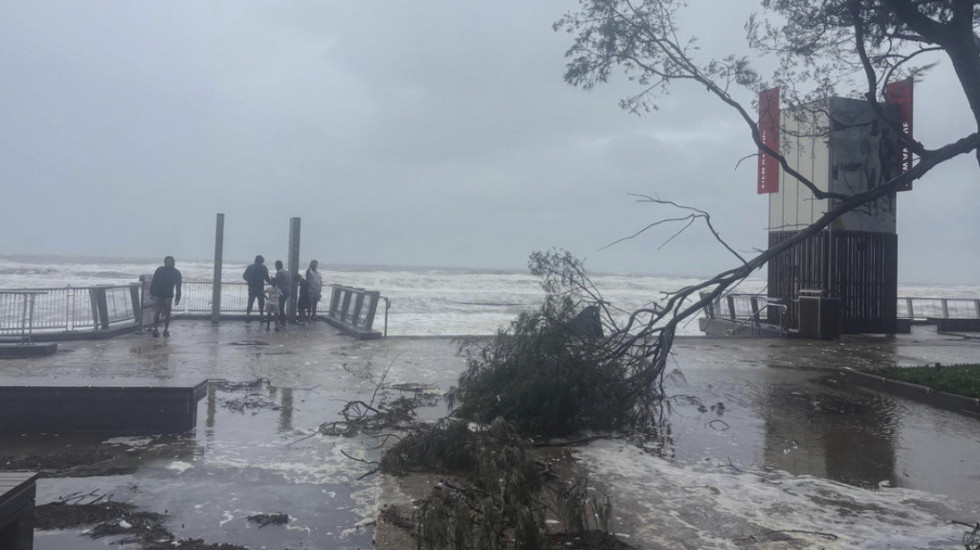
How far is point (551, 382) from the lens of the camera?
24.2 ft

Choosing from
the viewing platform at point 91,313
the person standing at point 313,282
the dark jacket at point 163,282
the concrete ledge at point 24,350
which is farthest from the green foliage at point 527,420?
the person standing at point 313,282

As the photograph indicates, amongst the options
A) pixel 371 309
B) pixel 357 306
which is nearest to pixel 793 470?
pixel 371 309

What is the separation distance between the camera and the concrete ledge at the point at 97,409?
7203mm

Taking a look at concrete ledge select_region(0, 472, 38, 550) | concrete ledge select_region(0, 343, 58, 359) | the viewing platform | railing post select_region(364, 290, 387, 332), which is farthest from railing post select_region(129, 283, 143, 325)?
concrete ledge select_region(0, 472, 38, 550)

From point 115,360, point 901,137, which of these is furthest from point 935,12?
point 115,360

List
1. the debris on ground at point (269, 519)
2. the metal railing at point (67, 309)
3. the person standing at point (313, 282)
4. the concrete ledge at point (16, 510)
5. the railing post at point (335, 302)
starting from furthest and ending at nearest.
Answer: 1. the railing post at point (335, 302)
2. the person standing at point (313, 282)
3. the metal railing at point (67, 309)
4. the debris on ground at point (269, 519)
5. the concrete ledge at point (16, 510)

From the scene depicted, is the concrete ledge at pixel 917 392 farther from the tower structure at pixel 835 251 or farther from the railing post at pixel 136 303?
the railing post at pixel 136 303

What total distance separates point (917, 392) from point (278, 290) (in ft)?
43.9

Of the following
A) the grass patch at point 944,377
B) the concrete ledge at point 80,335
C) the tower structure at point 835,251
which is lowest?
the concrete ledge at point 80,335

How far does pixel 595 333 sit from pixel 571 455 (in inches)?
83.5

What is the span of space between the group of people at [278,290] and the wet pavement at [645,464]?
6206mm

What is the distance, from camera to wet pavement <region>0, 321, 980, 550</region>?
492cm

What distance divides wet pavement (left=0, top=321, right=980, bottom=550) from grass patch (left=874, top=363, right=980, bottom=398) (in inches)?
22.8

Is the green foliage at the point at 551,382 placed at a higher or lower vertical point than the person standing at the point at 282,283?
lower
